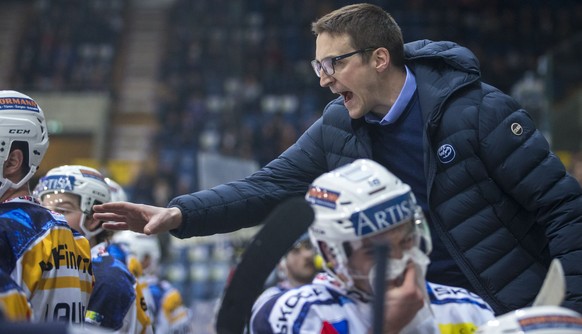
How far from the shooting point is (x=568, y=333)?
2.02m

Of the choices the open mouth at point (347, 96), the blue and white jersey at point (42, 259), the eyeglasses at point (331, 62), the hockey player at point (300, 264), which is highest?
the eyeglasses at point (331, 62)

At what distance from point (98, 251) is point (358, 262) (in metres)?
2.32

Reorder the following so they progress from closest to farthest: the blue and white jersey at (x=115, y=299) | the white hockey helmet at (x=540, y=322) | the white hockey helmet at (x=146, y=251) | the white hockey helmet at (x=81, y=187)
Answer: the white hockey helmet at (x=540, y=322), the blue and white jersey at (x=115, y=299), the white hockey helmet at (x=81, y=187), the white hockey helmet at (x=146, y=251)

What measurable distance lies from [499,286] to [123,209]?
122 centimetres

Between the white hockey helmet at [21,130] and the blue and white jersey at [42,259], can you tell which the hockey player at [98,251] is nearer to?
the blue and white jersey at [42,259]

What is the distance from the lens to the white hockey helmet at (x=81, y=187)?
14.3ft

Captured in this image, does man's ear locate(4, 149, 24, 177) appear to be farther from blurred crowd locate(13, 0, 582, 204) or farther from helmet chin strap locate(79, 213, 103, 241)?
blurred crowd locate(13, 0, 582, 204)

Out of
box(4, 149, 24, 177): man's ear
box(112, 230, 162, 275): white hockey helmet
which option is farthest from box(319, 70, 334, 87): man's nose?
box(112, 230, 162, 275): white hockey helmet

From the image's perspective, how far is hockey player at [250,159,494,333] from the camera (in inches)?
91.3

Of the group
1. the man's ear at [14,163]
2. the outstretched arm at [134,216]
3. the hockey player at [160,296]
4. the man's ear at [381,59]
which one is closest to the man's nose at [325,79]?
the man's ear at [381,59]

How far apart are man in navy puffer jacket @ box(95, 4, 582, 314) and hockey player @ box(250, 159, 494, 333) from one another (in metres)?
0.73

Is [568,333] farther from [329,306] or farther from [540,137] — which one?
[540,137]

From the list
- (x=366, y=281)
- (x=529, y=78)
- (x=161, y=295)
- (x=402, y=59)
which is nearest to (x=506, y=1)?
(x=529, y=78)

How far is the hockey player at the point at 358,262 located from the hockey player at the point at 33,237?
41.1 inches
